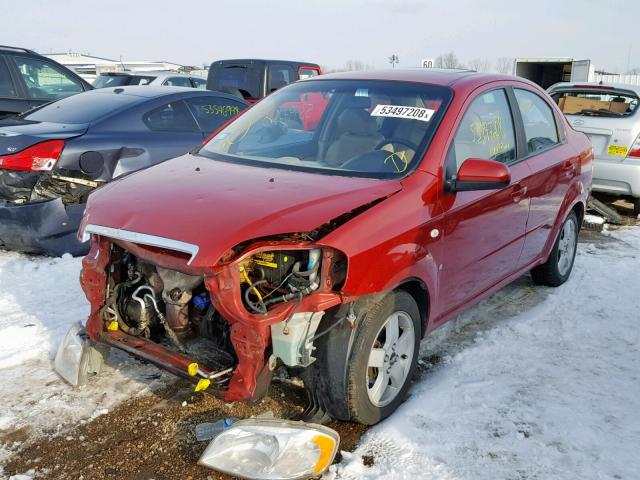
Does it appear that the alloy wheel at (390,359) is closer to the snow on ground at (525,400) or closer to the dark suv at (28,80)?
the snow on ground at (525,400)

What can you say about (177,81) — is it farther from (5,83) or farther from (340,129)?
(340,129)

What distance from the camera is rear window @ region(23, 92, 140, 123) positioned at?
5.65 m

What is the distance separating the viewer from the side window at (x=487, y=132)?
3557 millimetres

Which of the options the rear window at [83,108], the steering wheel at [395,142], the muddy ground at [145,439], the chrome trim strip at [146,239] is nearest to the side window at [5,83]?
the rear window at [83,108]

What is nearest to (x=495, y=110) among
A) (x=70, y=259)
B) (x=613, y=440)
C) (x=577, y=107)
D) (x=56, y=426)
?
(x=613, y=440)

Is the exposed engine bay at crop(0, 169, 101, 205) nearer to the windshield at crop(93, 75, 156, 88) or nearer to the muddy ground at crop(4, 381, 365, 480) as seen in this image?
the muddy ground at crop(4, 381, 365, 480)

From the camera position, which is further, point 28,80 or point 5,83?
point 28,80

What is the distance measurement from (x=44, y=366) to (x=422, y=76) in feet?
9.80

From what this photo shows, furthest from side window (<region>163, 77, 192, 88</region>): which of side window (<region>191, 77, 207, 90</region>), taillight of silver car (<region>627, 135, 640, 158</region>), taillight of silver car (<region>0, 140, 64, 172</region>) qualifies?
taillight of silver car (<region>627, 135, 640, 158</region>)

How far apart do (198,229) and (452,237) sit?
1.48 m

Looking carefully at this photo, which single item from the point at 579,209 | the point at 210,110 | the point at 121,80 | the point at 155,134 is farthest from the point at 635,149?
the point at 121,80

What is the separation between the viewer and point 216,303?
2.62m

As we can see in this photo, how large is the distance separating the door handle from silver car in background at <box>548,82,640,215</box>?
4026mm

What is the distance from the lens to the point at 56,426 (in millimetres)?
3090
